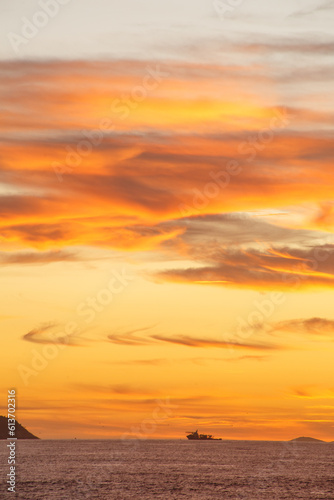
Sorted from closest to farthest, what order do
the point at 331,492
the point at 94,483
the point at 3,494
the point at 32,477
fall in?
the point at 3,494 → the point at 331,492 → the point at 94,483 → the point at 32,477

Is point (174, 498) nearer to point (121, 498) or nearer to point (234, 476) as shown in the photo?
point (121, 498)

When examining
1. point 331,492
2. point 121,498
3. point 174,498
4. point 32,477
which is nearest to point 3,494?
point 121,498

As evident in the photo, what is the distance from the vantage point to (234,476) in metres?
187

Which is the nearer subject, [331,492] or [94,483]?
[331,492]

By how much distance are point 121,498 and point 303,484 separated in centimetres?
5399

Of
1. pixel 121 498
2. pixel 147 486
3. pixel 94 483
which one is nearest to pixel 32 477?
pixel 94 483

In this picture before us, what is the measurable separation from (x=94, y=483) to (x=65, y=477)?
17593 millimetres

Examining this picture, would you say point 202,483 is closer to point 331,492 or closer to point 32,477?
point 331,492

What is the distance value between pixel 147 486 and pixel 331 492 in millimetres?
39702

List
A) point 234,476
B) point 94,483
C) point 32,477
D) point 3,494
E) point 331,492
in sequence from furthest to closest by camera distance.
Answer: point 234,476 → point 32,477 → point 94,483 → point 331,492 → point 3,494

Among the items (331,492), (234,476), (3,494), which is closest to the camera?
(3,494)

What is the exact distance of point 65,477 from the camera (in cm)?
17238

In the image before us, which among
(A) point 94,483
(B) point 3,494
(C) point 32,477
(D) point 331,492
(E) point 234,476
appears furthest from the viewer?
(E) point 234,476

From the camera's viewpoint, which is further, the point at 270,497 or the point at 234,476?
the point at 234,476
